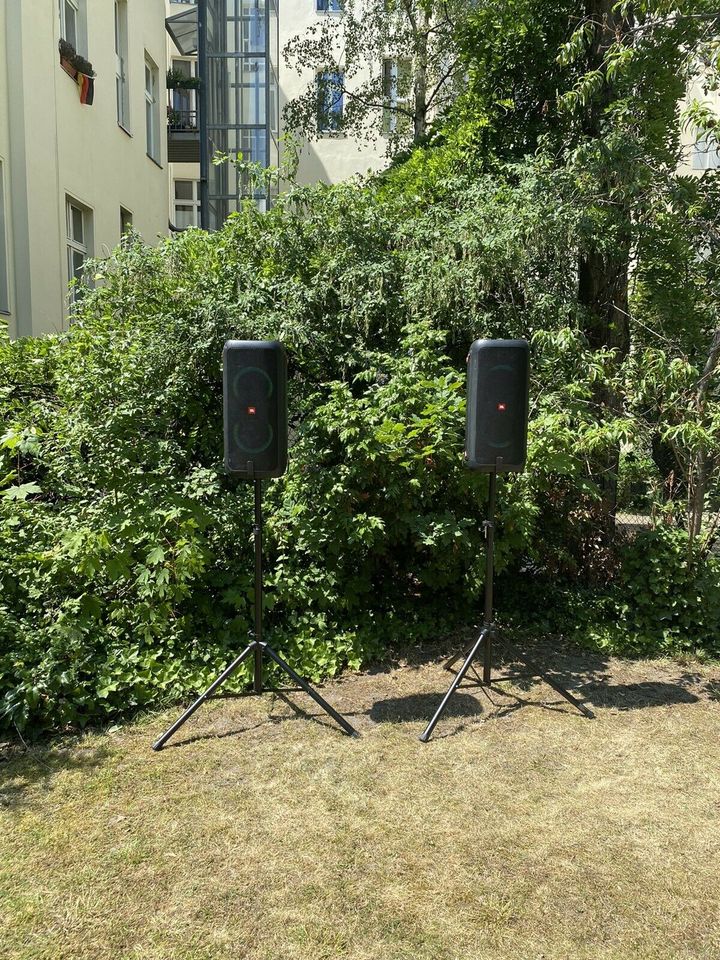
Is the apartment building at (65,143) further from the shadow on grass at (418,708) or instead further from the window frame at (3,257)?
the shadow on grass at (418,708)

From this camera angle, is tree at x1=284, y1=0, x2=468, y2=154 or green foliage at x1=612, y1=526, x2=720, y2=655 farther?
tree at x1=284, y1=0, x2=468, y2=154

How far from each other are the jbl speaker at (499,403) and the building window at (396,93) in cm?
1148

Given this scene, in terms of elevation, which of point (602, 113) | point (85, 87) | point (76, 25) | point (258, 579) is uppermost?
point (76, 25)

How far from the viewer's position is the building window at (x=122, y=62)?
39.2 feet

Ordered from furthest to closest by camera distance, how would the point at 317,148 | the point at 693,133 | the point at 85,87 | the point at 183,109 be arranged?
the point at 317,148
the point at 183,109
the point at 85,87
the point at 693,133

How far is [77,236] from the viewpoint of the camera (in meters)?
10.2

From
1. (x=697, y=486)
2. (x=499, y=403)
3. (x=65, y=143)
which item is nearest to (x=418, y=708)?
(x=499, y=403)

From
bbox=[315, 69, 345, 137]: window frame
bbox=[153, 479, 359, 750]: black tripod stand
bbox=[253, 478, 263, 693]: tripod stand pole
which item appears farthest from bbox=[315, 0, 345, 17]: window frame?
bbox=[153, 479, 359, 750]: black tripod stand

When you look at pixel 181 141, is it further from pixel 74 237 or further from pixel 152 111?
pixel 74 237

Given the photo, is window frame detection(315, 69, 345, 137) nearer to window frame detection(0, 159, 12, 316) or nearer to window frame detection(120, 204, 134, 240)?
window frame detection(120, 204, 134, 240)

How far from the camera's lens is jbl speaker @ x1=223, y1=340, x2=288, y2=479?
3.71m

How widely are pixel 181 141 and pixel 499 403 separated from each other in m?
14.8

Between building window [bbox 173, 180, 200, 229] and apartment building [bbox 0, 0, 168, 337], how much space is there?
909cm

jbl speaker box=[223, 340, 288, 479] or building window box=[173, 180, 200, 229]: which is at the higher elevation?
building window box=[173, 180, 200, 229]
